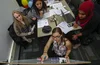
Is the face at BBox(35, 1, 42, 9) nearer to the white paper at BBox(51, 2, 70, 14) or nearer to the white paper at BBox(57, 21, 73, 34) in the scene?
the white paper at BBox(51, 2, 70, 14)

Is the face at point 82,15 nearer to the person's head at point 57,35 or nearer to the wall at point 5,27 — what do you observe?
the person's head at point 57,35

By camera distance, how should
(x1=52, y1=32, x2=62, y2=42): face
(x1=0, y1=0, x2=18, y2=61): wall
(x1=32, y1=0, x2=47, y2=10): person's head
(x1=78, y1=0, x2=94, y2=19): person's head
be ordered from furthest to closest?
(x1=32, y1=0, x2=47, y2=10): person's head → (x1=0, y1=0, x2=18, y2=61): wall → (x1=78, y1=0, x2=94, y2=19): person's head → (x1=52, y1=32, x2=62, y2=42): face

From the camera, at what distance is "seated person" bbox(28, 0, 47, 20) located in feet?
9.34

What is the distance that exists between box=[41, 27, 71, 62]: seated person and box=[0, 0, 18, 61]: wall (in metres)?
0.79

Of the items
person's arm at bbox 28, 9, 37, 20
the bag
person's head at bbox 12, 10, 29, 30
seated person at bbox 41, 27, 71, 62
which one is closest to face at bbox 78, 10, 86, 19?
seated person at bbox 41, 27, 71, 62

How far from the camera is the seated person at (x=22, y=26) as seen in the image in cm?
261

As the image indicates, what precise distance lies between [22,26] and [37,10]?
0.45m

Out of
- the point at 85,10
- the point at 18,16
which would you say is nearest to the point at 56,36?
the point at 85,10

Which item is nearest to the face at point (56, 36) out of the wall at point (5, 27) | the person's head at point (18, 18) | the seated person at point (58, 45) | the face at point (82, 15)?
the seated person at point (58, 45)

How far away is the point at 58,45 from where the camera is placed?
7.66 ft

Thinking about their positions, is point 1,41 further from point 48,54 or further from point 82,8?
point 82,8

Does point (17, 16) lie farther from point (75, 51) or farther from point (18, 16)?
point (75, 51)

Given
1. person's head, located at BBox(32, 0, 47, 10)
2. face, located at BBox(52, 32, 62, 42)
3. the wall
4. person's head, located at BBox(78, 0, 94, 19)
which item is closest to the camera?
face, located at BBox(52, 32, 62, 42)

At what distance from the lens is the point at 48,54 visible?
2451mm
